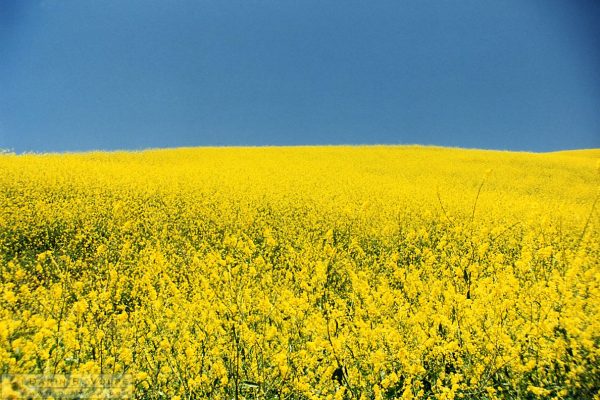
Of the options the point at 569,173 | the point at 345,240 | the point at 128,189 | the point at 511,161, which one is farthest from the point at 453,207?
the point at 511,161

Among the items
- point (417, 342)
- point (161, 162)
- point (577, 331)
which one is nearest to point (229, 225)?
point (417, 342)

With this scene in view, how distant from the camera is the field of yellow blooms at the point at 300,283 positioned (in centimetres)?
307

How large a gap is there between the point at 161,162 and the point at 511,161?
21.5 meters

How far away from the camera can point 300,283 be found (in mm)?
5129

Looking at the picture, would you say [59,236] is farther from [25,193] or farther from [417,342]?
[417,342]

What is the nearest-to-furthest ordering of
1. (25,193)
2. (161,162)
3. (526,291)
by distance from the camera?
1. (526,291)
2. (25,193)
3. (161,162)

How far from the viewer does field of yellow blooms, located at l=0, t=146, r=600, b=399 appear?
307 cm

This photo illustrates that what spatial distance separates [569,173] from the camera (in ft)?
67.5

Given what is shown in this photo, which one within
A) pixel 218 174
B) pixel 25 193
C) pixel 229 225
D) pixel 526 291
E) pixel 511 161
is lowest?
pixel 526 291

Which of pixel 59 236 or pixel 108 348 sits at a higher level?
pixel 59 236

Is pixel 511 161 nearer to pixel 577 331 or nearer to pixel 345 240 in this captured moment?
pixel 345 240

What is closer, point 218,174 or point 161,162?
point 218,174

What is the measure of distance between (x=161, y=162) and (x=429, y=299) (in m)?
18.6

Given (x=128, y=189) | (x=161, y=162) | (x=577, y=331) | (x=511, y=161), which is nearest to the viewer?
(x=577, y=331)
